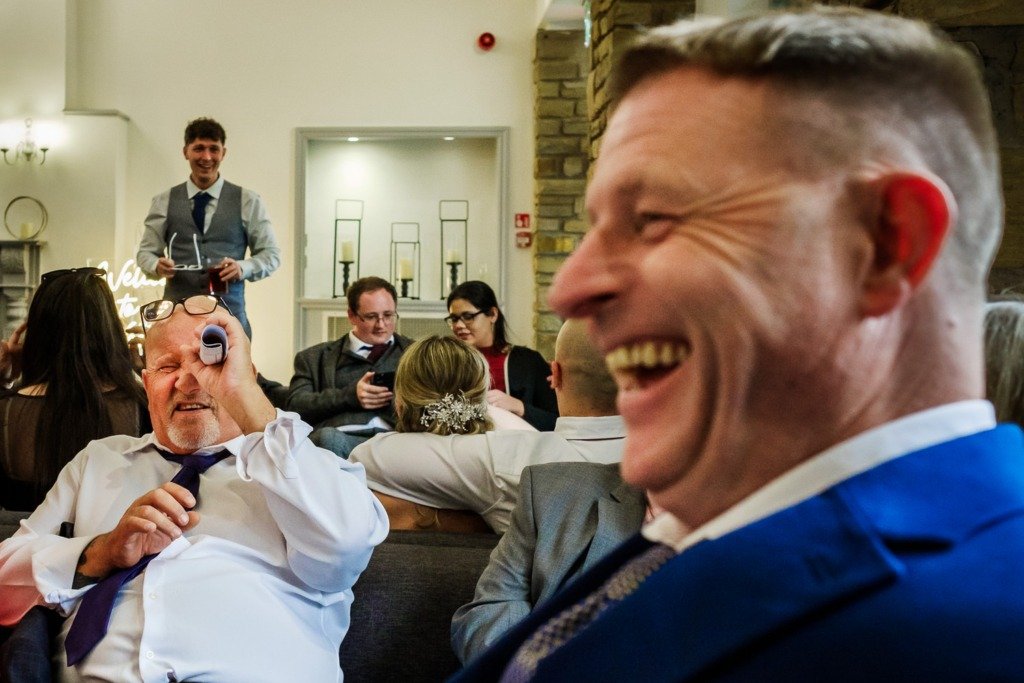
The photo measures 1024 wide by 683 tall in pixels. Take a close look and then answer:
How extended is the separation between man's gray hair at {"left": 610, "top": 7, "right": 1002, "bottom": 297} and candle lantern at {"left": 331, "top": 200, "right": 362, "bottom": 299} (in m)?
7.58

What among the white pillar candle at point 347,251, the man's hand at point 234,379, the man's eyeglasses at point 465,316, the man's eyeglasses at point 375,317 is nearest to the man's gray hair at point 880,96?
the man's hand at point 234,379

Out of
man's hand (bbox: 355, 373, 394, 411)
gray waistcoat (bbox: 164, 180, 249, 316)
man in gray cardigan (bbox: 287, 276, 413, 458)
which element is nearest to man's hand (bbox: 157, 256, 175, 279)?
gray waistcoat (bbox: 164, 180, 249, 316)

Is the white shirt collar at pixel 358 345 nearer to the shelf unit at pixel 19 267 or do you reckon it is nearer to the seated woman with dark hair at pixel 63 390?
the seated woman with dark hair at pixel 63 390

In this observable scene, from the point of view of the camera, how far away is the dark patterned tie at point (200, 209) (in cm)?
582

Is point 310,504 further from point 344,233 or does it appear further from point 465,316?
point 344,233

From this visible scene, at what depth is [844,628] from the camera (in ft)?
1.57

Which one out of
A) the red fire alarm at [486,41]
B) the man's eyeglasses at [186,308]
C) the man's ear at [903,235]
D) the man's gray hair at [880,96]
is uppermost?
the red fire alarm at [486,41]

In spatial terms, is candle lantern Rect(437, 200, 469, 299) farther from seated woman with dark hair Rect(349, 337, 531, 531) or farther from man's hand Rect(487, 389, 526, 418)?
seated woman with dark hair Rect(349, 337, 531, 531)

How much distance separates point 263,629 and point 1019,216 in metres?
1.83

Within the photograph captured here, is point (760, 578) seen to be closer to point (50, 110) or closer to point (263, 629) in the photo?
point (263, 629)

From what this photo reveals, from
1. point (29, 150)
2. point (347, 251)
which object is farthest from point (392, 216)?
→ point (29, 150)

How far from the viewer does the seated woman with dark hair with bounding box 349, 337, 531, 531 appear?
271 cm

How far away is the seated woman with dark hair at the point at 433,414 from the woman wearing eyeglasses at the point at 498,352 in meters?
1.99

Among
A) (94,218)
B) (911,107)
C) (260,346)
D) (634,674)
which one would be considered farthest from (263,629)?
(94,218)
